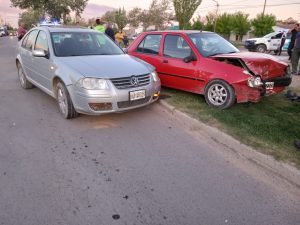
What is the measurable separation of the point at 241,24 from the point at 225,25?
8.72 feet

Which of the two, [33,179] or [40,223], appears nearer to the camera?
[40,223]

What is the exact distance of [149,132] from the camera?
4629 millimetres

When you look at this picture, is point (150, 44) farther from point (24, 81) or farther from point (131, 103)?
point (24, 81)

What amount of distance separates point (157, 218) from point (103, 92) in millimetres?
2394

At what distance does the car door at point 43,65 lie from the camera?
17.3ft

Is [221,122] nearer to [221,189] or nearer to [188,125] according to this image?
[188,125]

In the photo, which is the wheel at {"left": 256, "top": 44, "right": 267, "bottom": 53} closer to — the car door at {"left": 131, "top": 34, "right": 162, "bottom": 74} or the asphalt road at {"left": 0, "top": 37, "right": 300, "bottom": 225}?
the car door at {"left": 131, "top": 34, "right": 162, "bottom": 74}

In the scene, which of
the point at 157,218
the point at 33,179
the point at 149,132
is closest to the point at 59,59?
the point at 149,132

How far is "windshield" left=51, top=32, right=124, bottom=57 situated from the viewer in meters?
5.32

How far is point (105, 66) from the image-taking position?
4.78 m

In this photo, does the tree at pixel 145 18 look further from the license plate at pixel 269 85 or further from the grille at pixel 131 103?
the grille at pixel 131 103

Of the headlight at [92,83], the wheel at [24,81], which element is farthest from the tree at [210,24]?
the headlight at [92,83]

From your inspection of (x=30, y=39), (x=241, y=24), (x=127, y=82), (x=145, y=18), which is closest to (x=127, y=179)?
(x=127, y=82)

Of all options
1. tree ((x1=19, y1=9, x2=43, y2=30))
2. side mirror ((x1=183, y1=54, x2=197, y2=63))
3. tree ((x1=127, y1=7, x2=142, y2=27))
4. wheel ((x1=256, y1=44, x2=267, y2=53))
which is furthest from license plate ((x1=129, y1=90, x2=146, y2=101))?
tree ((x1=127, y1=7, x2=142, y2=27))
